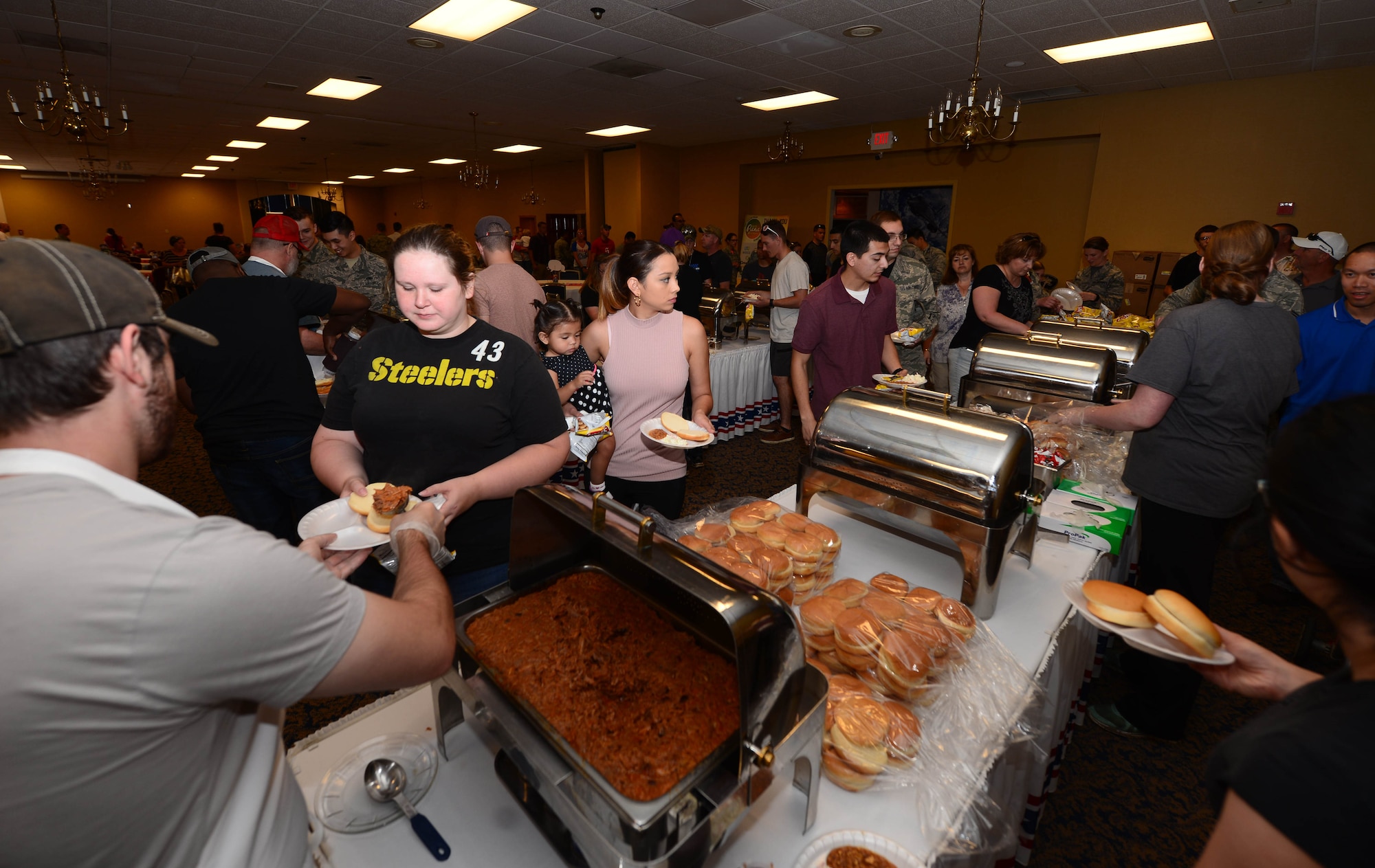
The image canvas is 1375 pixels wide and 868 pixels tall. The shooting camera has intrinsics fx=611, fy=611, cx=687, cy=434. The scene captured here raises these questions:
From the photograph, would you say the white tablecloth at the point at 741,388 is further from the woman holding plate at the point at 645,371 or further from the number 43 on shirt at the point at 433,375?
the number 43 on shirt at the point at 433,375

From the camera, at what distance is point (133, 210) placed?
21641 millimetres

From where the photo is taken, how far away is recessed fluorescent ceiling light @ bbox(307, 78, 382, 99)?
758 cm

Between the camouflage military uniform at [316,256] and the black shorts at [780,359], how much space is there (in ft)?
12.8

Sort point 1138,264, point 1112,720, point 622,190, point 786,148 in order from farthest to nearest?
point 622,190 → point 786,148 → point 1138,264 → point 1112,720

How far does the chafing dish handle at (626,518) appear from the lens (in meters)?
1.00

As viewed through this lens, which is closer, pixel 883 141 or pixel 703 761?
pixel 703 761

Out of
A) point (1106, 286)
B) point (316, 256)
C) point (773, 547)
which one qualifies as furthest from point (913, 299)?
point (316, 256)

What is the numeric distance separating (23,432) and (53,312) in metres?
0.12

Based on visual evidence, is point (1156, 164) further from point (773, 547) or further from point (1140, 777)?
point (773, 547)

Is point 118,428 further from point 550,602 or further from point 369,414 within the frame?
point 369,414

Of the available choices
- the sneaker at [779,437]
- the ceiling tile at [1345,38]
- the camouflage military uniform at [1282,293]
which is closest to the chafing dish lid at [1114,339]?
the camouflage military uniform at [1282,293]

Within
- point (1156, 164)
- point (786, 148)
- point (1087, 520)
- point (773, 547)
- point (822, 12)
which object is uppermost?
point (822, 12)

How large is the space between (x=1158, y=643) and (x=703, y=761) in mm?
861

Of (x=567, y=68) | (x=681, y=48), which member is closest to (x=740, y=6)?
(x=681, y=48)
